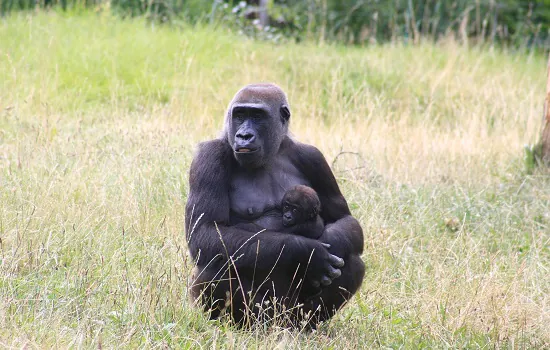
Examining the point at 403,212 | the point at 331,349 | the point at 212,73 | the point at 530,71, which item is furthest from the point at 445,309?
the point at 530,71

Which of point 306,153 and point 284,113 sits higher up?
point 284,113

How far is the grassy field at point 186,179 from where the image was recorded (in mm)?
3961

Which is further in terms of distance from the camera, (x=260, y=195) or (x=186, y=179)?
(x=186, y=179)

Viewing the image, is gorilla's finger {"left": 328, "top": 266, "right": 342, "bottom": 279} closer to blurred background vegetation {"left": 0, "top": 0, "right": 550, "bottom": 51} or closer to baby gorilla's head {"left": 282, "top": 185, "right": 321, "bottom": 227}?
baby gorilla's head {"left": 282, "top": 185, "right": 321, "bottom": 227}

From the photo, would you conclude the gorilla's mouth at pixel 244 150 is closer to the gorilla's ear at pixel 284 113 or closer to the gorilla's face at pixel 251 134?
the gorilla's face at pixel 251 134

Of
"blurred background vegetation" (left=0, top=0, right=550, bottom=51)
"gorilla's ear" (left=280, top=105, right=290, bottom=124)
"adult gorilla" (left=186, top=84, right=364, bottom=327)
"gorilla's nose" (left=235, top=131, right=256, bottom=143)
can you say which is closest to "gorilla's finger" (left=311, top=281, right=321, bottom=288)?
"adult gorilla" (left=186, top=84, right=364, bottom=327)

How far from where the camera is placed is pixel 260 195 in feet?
13.6

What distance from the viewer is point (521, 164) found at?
7.26 metres

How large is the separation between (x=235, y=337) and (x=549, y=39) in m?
12.2

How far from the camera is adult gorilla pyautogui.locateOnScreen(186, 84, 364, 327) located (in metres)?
3.85

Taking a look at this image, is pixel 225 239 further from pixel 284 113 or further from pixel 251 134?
pixel 284 113

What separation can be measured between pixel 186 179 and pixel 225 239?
218 centimetres

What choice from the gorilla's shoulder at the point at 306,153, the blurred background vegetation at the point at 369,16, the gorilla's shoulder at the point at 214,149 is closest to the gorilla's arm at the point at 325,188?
the gorilla's shoulder at the point at 306,153

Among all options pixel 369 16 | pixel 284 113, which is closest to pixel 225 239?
pixel 284 113
